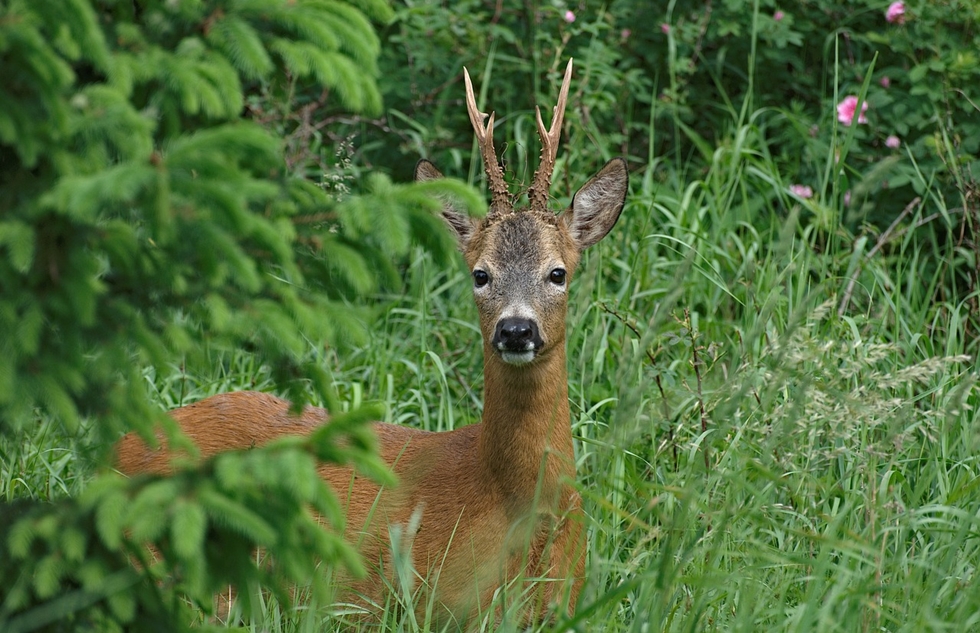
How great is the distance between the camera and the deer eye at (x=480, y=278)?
4051 millimetres

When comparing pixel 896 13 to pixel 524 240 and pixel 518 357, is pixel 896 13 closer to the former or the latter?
pixel 524 240

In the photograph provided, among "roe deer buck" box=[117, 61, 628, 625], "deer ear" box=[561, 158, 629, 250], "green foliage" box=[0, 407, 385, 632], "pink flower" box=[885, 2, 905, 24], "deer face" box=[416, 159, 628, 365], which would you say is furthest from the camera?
"pink flower" box=[885, 2, 905, 24]

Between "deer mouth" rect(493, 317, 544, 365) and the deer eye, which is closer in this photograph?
"deer mouth" rect(493, 317, 544, 365)

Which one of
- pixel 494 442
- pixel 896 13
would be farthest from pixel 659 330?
pixel 896 13

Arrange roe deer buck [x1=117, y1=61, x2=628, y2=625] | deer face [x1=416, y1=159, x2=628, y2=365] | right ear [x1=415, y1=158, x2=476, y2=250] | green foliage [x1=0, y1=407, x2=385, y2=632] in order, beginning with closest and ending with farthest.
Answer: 1. green foliage [x1=0, y1=407, x2=385, y2=632]
2. roe deer buck [x1=117, y1=61, x2=628, y2=625]
3. deer face [x1=416, y1=159, x2=628, y2=365]
4. right ear [x1=415, y1=158, x2=476, y2=250]

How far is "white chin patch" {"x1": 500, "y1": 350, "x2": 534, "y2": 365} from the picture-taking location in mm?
3639

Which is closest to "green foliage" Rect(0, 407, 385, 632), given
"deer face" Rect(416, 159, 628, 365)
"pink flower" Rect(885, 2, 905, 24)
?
"deer face" Rect(416, 159, 628, 365)

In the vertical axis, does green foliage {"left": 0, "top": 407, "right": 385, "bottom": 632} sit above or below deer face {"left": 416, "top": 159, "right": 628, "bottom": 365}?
above

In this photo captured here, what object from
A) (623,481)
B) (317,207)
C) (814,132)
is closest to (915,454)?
(623,481)

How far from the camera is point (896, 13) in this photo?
5.16 meters

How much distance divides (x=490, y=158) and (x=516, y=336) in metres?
0.67

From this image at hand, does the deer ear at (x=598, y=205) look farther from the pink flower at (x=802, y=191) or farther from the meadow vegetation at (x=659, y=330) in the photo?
the pink flower at (x=802, y=191)

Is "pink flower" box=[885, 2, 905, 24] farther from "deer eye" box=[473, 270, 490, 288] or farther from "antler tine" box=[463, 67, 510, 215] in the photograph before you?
"deer eye" box=[473, 270, 490, 288]

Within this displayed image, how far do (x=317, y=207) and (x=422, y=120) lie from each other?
3632 millimetres
